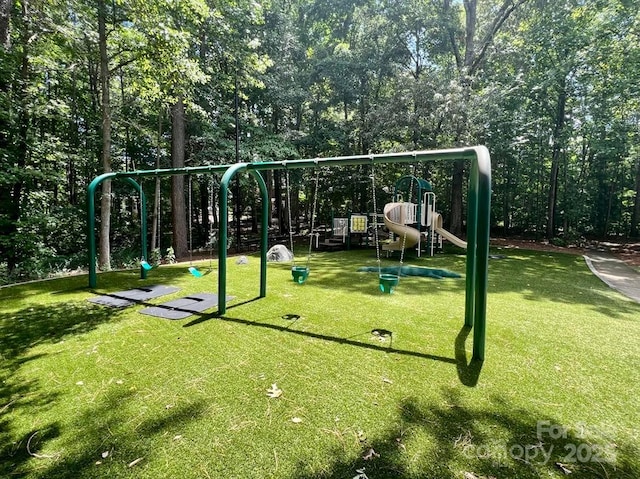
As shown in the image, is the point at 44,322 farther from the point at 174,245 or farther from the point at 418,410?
the point at 174,245

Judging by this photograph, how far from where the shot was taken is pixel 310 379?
2.86 m

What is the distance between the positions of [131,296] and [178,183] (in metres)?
6.68

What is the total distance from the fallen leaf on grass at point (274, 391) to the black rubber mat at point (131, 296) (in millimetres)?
3271

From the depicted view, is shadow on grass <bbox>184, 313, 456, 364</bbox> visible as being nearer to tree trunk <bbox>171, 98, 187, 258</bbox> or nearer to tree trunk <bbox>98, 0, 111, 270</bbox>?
tree trunk <bbox>98, 0, 111, 270</bbox>

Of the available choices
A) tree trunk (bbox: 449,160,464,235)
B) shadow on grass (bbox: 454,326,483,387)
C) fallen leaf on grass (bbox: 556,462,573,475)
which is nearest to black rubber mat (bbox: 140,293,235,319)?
shadow on grass (bbox: 454,326,483,387)

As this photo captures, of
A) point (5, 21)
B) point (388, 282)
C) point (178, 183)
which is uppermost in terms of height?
point (5, 21)

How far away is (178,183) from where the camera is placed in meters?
11.2

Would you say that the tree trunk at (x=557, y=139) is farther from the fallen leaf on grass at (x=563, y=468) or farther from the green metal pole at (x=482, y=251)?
the fallen leaf on grass at (x=563, y=468)

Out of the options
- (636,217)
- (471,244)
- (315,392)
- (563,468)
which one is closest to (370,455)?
(315,392)

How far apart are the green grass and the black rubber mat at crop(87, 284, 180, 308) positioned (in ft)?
0.85

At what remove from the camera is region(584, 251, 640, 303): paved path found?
662 centimetres

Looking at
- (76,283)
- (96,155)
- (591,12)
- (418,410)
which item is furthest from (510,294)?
(591,12)

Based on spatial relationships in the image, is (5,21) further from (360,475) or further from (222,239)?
(360,475)

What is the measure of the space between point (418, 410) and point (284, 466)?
1058 millimetres
